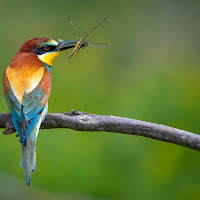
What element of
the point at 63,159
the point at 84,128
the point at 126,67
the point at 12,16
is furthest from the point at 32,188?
the point at 12,16

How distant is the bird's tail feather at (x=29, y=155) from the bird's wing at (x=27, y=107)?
1.7 inches

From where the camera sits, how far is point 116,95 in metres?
4.99

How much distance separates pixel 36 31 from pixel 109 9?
1.11 m

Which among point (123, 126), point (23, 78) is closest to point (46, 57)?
point (23, 78)

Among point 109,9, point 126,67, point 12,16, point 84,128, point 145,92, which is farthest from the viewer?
point 109,9

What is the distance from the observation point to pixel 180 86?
5.09 metres

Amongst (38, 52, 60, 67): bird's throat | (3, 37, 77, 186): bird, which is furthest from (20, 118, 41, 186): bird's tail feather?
(38, 52, 60, 67): bird's throat

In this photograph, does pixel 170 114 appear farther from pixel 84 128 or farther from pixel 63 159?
pixel 84 128

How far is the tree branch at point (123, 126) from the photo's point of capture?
316 centimetres

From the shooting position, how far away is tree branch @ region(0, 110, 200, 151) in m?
3.16

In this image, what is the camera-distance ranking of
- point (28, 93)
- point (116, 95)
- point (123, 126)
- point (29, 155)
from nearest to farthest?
point (123, 126) → point (29, 155) → point (28, 93) → point (116, 95)

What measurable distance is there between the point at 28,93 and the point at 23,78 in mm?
125

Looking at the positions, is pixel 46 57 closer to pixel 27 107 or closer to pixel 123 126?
pixel 27 107

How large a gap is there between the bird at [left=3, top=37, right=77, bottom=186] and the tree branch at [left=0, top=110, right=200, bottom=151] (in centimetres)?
12
